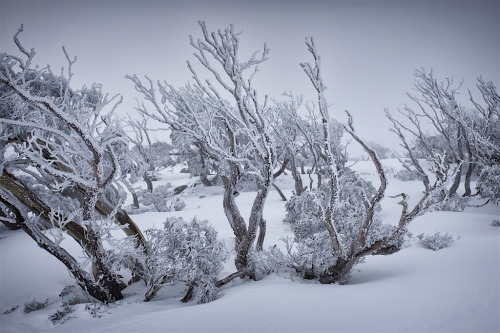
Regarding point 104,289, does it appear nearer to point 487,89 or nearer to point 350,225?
point 350,225

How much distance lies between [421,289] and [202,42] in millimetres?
4767

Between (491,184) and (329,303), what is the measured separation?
8899 millimetres

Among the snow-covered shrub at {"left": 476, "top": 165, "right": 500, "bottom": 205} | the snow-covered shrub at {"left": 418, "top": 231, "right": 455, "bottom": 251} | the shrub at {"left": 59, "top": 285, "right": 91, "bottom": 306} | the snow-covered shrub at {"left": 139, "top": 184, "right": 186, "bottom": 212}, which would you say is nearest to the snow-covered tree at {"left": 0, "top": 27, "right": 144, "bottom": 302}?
the shrub at {"left": 59, "top": 285, "right": 91, "bottom": 306}

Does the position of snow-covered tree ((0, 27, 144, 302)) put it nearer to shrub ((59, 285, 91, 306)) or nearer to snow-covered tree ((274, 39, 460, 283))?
shrub ((59, 285, 91, 306))

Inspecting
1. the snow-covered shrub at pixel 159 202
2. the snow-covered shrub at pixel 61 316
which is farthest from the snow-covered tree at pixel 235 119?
the snow-covered shrub at pixel 159 202

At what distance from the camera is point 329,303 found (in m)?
3.03

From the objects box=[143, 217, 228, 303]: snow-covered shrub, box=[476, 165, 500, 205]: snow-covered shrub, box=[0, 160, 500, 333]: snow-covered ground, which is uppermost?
box=[476, 165, 500, 205]: snow-covered shrub

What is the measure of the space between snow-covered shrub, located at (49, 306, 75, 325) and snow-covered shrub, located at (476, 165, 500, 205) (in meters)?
11.9

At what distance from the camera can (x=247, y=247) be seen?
4.83 m

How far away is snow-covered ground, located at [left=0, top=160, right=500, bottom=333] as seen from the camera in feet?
8.38

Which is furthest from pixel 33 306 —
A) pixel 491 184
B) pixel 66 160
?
pixel 491 184

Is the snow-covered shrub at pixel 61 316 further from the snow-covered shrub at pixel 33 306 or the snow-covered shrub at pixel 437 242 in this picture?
the snow-covered shrub at pixel 437 242

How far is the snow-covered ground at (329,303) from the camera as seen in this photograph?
255 centimetres

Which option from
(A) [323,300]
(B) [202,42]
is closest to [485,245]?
(A) [323,300]
